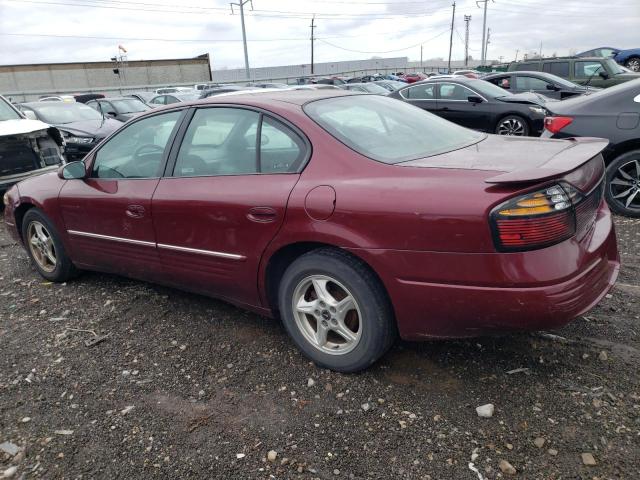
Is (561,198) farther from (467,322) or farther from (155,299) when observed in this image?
(155,299)

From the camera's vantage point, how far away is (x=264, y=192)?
2818 millimetres

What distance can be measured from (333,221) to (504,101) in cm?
821

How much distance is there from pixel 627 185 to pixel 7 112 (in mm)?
8477

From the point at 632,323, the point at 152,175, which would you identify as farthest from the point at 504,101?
the point at 152,175

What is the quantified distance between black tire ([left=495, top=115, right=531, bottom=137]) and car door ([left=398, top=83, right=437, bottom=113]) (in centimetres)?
152

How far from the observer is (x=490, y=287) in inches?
88.0

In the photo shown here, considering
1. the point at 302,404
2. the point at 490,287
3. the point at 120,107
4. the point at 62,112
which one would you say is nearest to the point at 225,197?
the point at 302,404

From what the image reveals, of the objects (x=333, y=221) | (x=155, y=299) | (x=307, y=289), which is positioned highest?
(x=333, y=221)

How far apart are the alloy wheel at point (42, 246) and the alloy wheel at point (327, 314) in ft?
8.61

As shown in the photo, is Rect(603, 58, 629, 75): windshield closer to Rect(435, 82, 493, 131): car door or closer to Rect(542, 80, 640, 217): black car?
Rect(435, 82, 493, 131): car door

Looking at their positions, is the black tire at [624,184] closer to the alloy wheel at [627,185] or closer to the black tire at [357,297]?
the alloy wheel at [627,185]

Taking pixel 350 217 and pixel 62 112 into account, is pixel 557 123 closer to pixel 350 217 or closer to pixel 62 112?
pixel 350 217

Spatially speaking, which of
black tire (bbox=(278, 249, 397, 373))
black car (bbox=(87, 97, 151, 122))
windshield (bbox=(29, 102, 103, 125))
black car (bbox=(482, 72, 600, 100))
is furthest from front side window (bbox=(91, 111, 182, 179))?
black car (bbox=(482, 72, 600, 100))

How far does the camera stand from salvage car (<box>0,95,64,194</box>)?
677 cm
